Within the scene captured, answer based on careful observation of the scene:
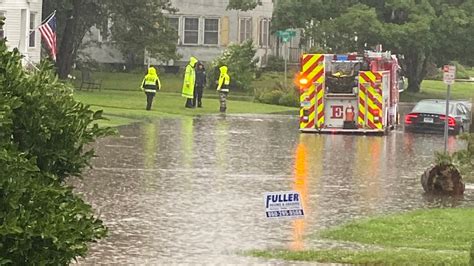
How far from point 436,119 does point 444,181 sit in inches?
646

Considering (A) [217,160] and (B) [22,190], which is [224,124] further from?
(B) [22,190]

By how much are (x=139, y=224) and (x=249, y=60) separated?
4117cm

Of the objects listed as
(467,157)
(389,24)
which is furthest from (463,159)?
(389,24)

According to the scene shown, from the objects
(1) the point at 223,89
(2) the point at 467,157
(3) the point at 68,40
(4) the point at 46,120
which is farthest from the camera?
(3) the point at 68,40

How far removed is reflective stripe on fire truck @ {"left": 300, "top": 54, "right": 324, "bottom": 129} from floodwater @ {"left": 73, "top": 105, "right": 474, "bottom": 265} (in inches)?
27.2

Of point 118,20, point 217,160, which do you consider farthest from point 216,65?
point 217,160

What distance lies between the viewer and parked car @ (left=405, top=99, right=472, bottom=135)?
33750 millimetres

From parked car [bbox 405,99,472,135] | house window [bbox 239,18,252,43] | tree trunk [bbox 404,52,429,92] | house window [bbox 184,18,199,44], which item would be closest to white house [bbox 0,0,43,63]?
parked car [bbox 405,99,472,135]

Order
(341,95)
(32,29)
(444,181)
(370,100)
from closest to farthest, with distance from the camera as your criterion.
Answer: (444,181), (370,100), (341,95), (32,29)

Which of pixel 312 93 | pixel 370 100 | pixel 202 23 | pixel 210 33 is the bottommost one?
pixel 370 100

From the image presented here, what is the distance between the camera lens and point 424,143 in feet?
98.3

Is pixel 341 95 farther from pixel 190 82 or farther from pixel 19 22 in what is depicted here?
pixel 19 22

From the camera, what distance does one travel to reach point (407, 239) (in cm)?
1292

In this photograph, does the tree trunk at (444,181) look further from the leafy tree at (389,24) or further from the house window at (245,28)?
the house window at (245,28)
